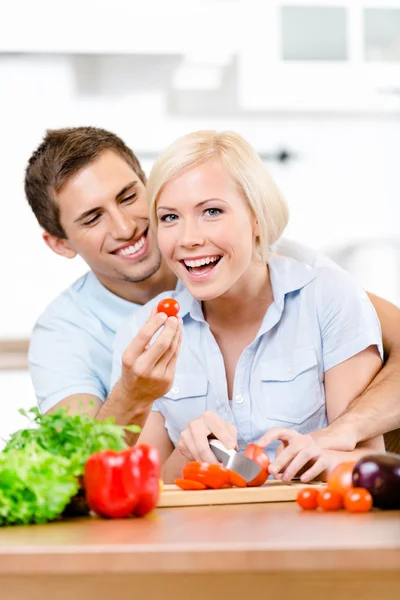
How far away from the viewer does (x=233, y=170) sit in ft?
7.26

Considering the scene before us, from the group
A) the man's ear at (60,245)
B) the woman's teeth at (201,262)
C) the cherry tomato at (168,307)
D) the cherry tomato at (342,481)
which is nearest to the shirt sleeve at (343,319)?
the woman's teeth at (201,262)

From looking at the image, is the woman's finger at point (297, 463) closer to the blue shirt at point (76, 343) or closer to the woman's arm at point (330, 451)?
the woman's arm at point (330, 451)

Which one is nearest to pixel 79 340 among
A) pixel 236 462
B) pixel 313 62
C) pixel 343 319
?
pixel 343 319

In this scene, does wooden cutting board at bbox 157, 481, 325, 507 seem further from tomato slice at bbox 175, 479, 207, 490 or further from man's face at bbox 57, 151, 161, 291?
man's face at bbox 57, 151, 161, 291

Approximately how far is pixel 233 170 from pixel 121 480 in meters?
1.05

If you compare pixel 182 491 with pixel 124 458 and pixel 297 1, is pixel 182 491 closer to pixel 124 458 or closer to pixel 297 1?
pixel 124 458

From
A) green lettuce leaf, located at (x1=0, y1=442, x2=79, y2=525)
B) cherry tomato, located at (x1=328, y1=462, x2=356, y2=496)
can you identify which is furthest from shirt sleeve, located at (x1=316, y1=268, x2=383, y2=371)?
green lettuce leaf, located at (x1=0, y1=442, x2=79, y2=525)

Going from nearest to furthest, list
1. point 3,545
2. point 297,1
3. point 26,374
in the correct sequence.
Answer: point 3,545
point 26,374
point 297,1

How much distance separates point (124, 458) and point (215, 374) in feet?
3.07

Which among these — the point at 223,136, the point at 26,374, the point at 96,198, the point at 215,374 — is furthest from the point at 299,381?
the point at 26,374

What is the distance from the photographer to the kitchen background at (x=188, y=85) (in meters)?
4.34

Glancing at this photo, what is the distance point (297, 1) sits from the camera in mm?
4629

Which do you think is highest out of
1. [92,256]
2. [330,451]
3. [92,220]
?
[92,220]

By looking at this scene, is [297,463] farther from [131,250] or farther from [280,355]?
[131,250]
